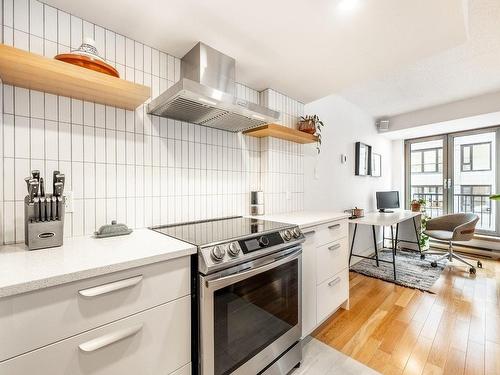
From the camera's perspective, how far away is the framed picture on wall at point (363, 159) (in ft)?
11.8

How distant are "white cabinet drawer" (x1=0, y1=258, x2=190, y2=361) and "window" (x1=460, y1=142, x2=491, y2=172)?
17.0 feet

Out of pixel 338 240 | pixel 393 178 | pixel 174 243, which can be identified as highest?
pixel 393 178

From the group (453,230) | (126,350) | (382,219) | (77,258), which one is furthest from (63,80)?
(453,230)

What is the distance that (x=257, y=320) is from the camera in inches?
50.8

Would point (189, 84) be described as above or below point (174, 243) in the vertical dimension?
above

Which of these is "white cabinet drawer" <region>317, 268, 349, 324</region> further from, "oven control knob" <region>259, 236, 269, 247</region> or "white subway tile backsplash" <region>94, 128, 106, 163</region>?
"white subway tile backsplash" <region>94, 128, 106, 163</region>

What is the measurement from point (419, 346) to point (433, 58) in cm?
260

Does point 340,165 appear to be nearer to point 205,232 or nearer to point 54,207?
point 205,232

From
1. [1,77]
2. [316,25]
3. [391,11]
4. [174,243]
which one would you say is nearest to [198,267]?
[174,243]

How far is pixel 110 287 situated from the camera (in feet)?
2.73

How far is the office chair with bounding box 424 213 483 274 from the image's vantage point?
3.15 meters

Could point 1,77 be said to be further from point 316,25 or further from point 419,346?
point 419,346

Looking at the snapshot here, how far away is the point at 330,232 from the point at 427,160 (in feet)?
13.0

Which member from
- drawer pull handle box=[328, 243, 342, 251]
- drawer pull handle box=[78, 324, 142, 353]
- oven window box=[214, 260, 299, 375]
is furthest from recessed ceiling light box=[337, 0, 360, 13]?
drawer pull handle box=[78, 324, 142, 353]
